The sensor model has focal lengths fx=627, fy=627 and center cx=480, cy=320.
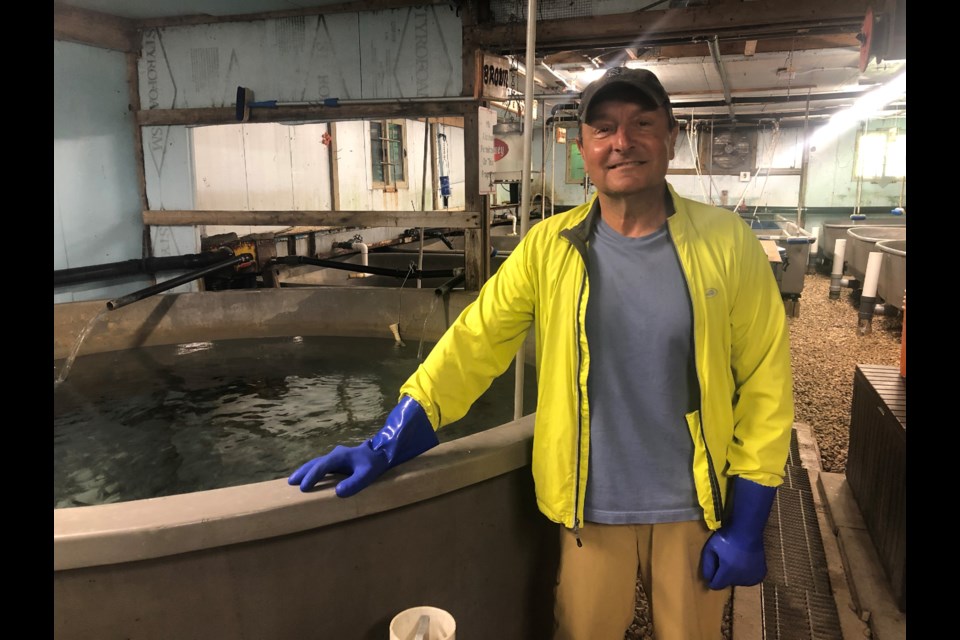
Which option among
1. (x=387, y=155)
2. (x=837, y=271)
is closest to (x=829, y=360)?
(x=837, y=271)

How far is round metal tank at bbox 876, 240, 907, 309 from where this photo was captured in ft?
18.6

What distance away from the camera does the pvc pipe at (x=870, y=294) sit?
5910 millimetres

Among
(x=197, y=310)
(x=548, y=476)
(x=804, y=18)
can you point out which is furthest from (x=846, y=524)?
(x=197, y=310)

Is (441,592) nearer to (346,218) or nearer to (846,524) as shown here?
(846,524)

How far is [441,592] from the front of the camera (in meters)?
1.59

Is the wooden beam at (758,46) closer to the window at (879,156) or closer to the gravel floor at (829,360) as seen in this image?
the gravel floor at (829,360)

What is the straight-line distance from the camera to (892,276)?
5879 mm

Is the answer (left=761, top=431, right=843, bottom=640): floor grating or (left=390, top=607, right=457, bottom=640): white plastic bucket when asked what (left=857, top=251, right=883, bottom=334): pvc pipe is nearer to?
(left=761, top=431, right=843, bottom=640): floor grating

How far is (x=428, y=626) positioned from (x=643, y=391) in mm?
683

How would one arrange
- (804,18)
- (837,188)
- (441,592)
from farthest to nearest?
(837,188) → (804,18) → (441,592)

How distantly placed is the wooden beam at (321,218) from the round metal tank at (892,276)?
405 centimetres

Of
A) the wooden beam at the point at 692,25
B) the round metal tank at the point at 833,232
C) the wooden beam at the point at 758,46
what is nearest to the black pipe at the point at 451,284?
the wooden beam at the point at 692,25
